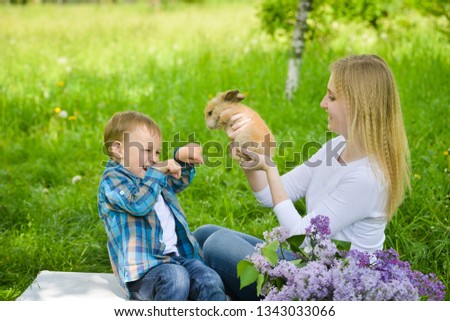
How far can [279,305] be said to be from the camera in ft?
7.18

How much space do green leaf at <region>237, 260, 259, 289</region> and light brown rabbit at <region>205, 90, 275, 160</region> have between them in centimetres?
63

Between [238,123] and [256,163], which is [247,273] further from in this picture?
[238,123]

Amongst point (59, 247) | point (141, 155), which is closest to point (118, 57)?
point (59, 247)

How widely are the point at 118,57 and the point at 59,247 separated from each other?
4.38m

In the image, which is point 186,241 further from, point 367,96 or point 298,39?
point 298,39


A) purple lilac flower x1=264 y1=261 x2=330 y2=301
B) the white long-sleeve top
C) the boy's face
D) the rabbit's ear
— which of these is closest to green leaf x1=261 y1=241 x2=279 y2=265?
purple lilac flower x1=264 y1=261 x2=330 y2=301

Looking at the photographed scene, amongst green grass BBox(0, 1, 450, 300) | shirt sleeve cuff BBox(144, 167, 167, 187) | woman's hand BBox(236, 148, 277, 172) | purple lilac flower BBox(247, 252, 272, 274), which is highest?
woman's hand BBox(236, 148, 277, 172)

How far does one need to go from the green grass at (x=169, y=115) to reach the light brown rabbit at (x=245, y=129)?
2.15 ft

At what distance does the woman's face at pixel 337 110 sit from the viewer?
8.86ft

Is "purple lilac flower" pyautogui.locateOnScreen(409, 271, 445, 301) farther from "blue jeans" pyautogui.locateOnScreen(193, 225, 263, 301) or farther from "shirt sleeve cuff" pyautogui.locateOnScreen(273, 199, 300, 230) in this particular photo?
"blue jeans" pyautogui.locateOnScreen(193, 225, 263, 301)

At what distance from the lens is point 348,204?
260 centimetres

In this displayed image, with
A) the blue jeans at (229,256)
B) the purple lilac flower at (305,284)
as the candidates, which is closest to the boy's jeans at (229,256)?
the blue jeans at (229,256)

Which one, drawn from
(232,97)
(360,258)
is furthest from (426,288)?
(232,97)

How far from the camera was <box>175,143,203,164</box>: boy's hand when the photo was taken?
2918 millimetres
